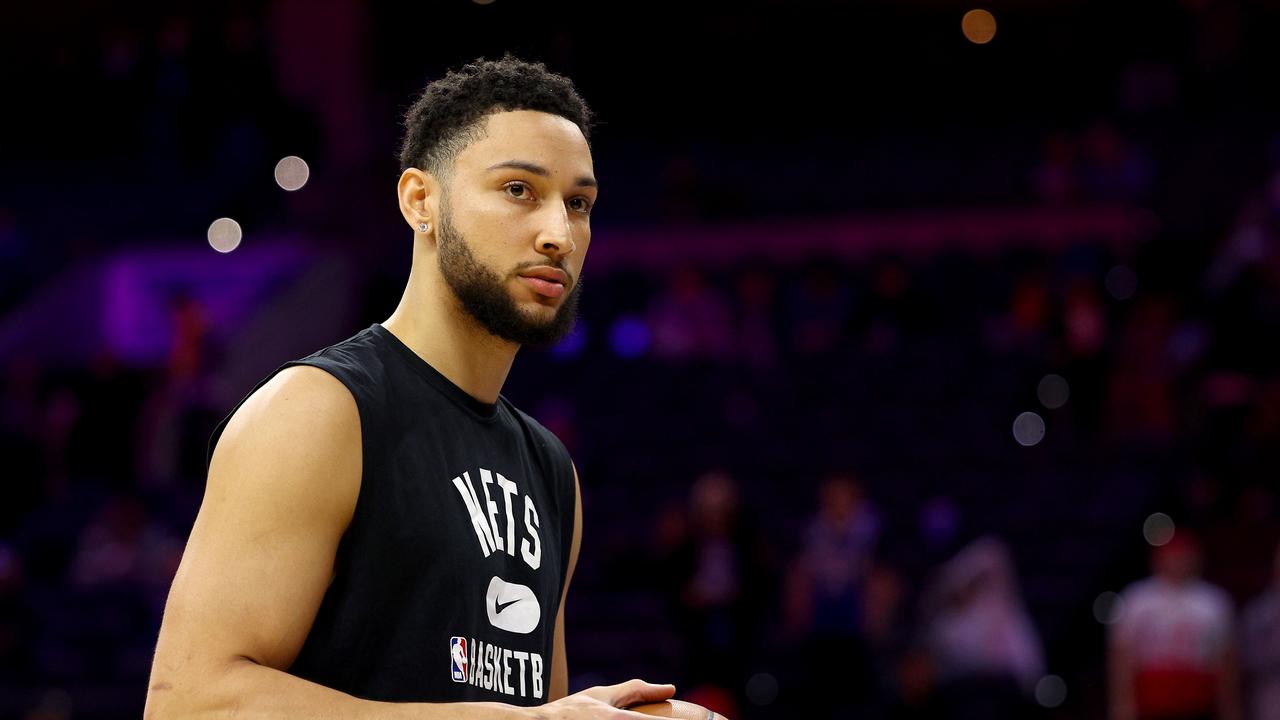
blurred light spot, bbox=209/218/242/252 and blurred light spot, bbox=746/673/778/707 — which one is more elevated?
blurred light spot, bbox=209/218/242/252

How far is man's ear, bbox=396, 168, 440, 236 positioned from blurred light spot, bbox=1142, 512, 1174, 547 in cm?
882

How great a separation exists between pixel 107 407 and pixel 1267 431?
9.62m

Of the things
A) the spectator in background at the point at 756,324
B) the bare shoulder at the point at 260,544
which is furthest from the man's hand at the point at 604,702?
the spectator in background at the point at 756,324

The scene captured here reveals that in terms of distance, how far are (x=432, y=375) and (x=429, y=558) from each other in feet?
1.35

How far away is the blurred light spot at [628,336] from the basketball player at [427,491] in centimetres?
1200

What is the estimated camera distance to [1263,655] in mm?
9141

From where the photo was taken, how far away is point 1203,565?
10.9 metres

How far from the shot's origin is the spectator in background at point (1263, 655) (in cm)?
902

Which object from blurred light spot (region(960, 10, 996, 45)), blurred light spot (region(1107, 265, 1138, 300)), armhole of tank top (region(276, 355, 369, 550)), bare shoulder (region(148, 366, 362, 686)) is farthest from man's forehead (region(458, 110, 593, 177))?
blurred light spot (region(960, 10, 996, 45))

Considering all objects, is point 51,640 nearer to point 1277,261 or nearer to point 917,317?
point 917,317

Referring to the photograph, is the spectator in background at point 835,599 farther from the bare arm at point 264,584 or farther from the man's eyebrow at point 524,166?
the bare arm at point 264,584

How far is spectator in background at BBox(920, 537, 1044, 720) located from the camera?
9141 millimetres

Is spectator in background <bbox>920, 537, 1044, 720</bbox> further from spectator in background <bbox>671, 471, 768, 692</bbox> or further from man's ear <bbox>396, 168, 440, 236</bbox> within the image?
man's ear <bbox>396, 168, 440, 236</bbox>

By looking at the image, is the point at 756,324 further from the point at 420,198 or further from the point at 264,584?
the point at 264,584
